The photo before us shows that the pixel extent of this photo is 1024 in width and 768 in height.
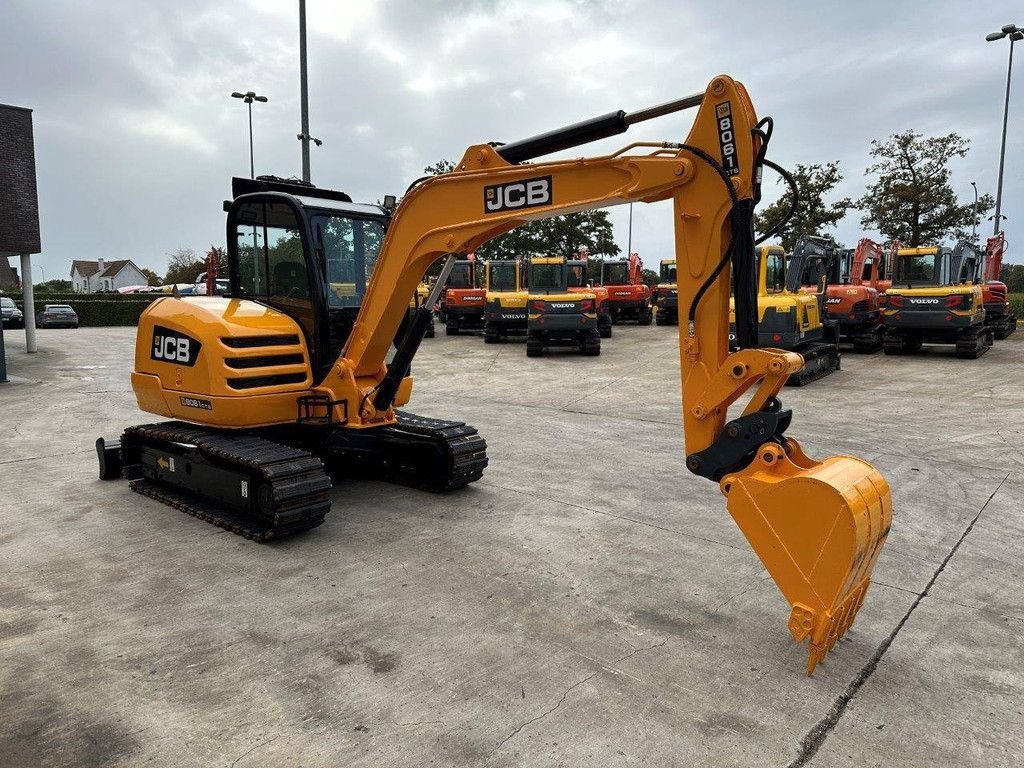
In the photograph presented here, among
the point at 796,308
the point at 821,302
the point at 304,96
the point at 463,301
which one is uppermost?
the point at 304,96

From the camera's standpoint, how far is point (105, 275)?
98.2m

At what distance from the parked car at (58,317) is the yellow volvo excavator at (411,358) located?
3113 centimetres

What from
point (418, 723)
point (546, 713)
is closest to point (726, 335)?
point (546, 713)

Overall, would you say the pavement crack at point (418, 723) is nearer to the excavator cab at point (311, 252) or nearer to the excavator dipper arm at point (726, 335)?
the excavator dipper arm at point (726, 335)

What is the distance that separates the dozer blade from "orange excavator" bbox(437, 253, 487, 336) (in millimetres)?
20463

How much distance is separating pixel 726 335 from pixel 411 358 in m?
2.91

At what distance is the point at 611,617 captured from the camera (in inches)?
165

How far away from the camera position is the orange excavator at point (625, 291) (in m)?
29.2

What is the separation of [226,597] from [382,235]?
11.1 feet

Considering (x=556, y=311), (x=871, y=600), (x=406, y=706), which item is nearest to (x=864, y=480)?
(x=871, y=600)

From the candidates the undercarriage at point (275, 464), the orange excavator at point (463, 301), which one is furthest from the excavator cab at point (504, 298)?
the undercarriage at point (275, 464)

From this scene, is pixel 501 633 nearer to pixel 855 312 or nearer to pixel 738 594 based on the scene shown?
pixel 738 594

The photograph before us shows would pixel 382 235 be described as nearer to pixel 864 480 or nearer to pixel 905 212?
pixel 864 480

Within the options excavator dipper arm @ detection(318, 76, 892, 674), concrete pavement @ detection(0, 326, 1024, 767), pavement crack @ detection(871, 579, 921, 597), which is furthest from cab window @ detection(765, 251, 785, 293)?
excavator dipper arm @ detection(318, 76, 892, 674)
